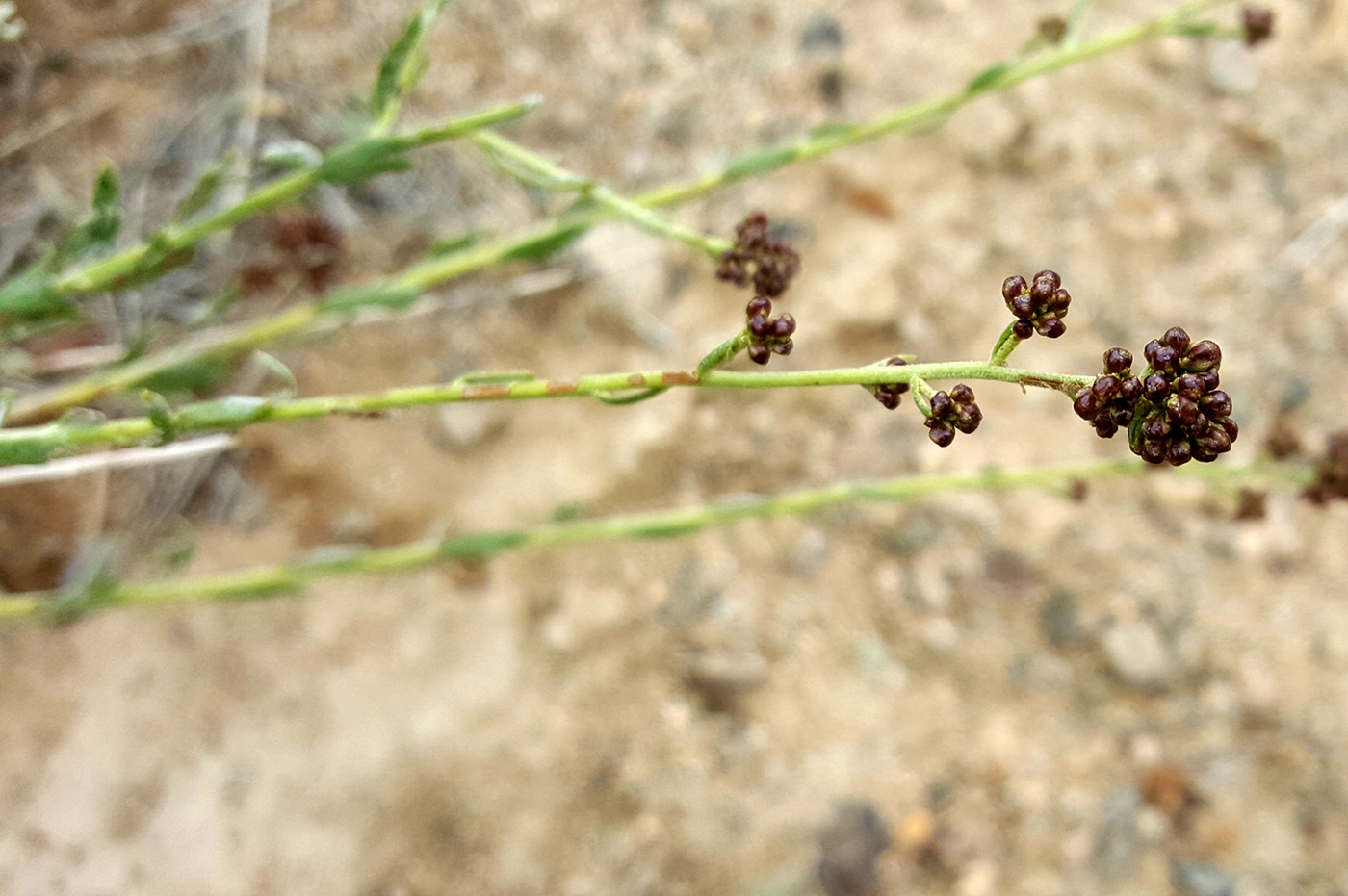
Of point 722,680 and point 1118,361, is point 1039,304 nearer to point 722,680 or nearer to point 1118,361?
point 1118,361

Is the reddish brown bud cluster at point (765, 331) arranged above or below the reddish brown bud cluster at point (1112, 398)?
above

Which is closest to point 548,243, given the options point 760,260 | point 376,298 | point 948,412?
point 376,298

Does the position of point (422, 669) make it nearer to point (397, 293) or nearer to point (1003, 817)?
point (397, 293)

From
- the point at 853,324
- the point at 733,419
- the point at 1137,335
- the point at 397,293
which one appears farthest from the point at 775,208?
the point at 397,293

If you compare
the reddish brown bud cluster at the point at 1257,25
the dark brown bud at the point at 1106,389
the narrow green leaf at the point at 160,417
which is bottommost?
the dark brown bud at the point at 1106,389

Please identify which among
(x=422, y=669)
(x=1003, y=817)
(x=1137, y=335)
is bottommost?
(x=1003, y=817)

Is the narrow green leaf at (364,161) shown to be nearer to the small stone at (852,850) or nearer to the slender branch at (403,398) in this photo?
the slender branch at (403,398)

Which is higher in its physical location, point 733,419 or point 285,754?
point 733,419

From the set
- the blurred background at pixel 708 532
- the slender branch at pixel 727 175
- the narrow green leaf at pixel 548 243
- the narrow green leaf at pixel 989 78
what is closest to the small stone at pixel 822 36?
the blurred background at pixel 708 532
